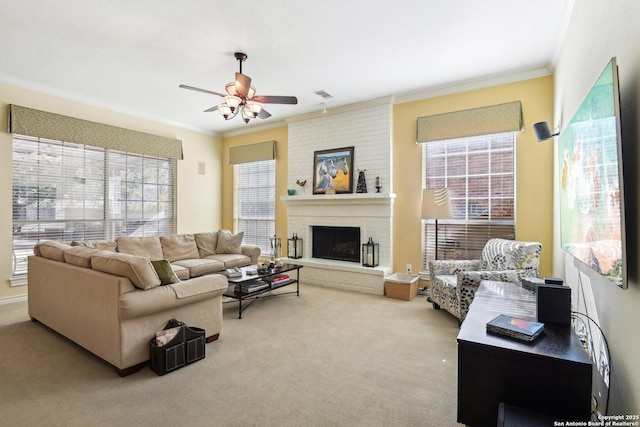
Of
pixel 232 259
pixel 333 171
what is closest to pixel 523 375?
pixel 333 171

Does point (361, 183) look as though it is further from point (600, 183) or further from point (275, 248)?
point (600, 183)

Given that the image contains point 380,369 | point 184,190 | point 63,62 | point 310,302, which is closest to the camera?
point 380,369

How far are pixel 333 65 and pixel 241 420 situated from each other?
370 cm

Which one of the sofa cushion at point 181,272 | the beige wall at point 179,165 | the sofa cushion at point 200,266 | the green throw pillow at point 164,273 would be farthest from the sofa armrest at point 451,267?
the beige wall at point 179,165

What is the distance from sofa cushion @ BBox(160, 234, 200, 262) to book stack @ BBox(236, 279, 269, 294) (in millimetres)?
1745

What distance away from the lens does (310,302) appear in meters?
4.28

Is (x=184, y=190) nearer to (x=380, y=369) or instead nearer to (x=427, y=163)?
(x=427, y=163)

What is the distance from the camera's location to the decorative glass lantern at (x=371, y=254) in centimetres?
499

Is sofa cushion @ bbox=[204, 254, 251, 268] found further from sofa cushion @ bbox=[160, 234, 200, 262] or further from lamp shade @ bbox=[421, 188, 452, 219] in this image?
lamp shade @ bbox=[421, 188, 452, 219]

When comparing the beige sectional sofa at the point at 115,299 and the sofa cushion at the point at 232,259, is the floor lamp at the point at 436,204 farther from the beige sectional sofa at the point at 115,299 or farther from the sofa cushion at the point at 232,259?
the sofa cushion at the point at 232,259

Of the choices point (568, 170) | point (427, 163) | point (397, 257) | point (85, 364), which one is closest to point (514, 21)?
point (568, 170)

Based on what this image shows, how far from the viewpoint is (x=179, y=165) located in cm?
645

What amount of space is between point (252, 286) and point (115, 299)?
5.74ft

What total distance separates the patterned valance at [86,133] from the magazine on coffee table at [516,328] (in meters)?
5.89
